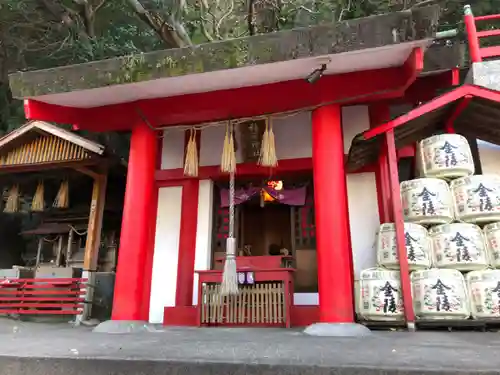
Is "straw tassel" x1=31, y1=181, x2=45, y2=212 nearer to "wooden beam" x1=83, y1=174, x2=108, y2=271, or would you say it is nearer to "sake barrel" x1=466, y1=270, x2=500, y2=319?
"wooden beam" x1=83, y1=174, x2=108, y2=271

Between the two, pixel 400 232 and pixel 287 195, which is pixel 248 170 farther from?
pixel 400 232

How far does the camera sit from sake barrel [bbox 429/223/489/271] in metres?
4.82

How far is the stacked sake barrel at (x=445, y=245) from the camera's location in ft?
15.3

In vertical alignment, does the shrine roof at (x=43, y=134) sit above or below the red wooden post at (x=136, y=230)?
above

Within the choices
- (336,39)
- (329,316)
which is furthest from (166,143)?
(329,316)

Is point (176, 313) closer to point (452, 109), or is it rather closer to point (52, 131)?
point (52, 131)

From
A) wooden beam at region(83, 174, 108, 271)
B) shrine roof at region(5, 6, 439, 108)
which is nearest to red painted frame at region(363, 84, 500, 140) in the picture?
shrine roof at region(5, 6, 439, 108)

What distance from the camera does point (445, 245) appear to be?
495cm

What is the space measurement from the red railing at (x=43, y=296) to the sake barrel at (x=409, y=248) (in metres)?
5.52

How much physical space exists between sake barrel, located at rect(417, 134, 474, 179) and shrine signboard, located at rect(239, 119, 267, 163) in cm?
276

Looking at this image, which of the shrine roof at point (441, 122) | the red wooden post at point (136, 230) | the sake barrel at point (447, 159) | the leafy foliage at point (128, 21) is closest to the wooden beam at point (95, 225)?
the red wooden post at point (136, 230)

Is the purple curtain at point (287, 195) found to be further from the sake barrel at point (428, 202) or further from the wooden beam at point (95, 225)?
the wooden beam at point (95, 225)

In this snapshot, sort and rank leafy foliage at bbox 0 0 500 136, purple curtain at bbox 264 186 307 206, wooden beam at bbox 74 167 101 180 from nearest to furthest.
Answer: purple curtain at bbox 264 186 307 206, wooden beam at bbox 74 167 101 180, leafy foliage at bbox 0 0 500 136

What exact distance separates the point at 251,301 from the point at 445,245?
2883mm
